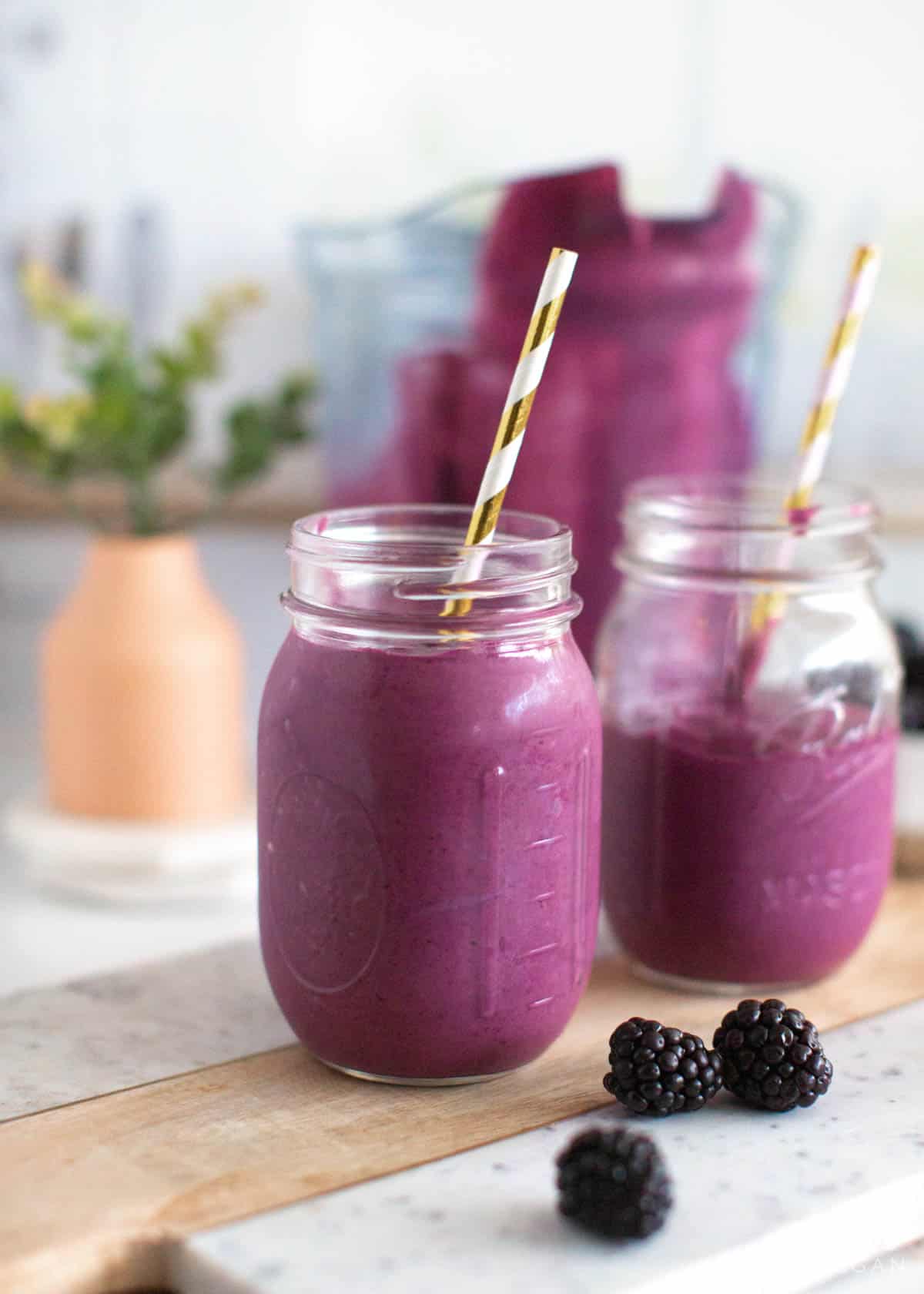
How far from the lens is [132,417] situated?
1.51 metres

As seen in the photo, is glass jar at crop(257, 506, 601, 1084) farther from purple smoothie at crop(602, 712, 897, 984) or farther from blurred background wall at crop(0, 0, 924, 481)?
blurred background wall at crop(0, 0, 924, 481)

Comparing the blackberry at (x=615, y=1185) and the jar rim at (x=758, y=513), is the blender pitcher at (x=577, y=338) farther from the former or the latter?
the blackberry at (x=615, y=1185)

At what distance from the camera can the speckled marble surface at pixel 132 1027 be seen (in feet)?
3.33

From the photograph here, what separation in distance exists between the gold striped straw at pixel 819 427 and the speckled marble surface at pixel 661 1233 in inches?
12.6

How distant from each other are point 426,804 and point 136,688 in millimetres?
603

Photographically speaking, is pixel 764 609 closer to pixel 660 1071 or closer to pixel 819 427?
pixel 819 427

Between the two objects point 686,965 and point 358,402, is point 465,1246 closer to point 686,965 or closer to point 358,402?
point 686,965

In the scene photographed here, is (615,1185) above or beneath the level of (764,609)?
beneath

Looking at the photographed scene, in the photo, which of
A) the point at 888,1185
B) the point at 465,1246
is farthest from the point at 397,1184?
the point at 888,1185

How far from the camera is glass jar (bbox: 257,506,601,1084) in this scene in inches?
37.1

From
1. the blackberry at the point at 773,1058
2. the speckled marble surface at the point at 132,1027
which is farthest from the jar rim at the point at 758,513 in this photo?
the speckled marble surface at the point at 132,1027

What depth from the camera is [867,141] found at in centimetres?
164

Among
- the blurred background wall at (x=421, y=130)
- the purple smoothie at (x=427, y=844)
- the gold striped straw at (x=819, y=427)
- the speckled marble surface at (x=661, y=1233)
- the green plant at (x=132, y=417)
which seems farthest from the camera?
the blurred background wall at (x=421, y=130)

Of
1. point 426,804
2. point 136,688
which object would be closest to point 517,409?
point 426,804
